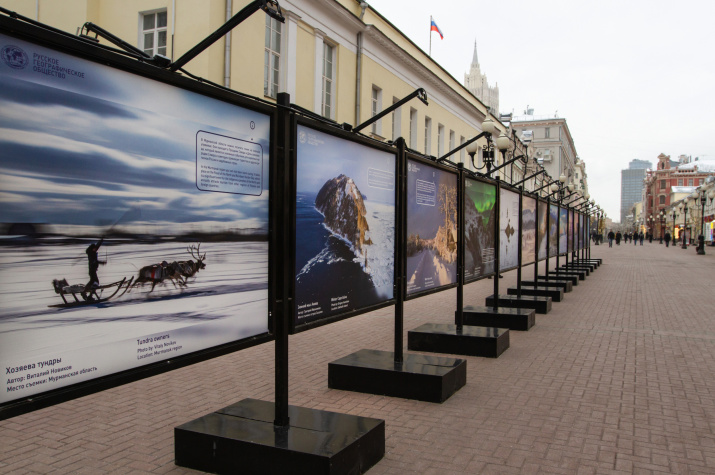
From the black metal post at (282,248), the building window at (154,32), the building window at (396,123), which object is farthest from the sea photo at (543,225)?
the black metal post at (282,248)

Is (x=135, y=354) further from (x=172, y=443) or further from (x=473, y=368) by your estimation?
(x=473, y=368)

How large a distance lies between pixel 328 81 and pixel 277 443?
16.1 meters

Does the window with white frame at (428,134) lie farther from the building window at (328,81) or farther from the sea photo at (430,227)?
the sea photo at (430,227)

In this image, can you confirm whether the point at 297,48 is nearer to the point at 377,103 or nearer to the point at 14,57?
the point at 377,103

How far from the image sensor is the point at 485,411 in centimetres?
537

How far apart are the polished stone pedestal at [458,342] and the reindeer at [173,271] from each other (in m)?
5.02

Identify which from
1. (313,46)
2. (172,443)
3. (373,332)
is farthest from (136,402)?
(313,46)

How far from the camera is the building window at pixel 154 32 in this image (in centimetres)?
1386

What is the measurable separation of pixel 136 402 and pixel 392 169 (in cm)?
340

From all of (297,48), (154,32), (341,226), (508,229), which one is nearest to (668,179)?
(297,48)

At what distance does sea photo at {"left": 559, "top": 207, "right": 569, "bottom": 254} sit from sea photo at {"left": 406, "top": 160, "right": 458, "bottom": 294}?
36.6 ft

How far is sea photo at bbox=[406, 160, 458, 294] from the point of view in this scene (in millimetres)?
6121

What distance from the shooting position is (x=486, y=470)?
4.00 metres

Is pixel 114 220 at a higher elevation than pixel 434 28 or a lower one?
lower
